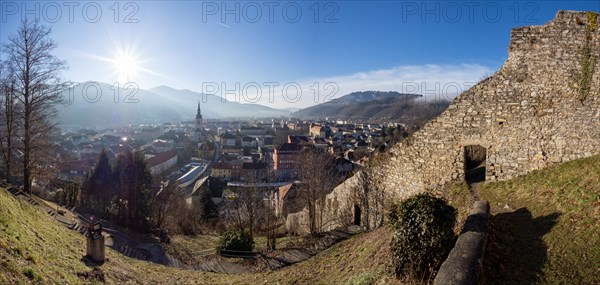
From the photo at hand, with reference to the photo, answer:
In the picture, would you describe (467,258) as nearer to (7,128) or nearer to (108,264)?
(108,264)

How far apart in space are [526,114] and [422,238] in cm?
641

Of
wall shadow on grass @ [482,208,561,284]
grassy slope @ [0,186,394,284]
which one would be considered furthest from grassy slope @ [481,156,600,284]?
grassy slope @ [0,186,394,284]

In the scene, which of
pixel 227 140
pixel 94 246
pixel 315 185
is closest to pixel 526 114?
pixel 315 185

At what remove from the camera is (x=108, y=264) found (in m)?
11.4

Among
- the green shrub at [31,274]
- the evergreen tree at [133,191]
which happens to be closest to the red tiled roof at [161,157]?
the evergreen tree at [133,191]

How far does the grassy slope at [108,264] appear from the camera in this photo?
285 inches

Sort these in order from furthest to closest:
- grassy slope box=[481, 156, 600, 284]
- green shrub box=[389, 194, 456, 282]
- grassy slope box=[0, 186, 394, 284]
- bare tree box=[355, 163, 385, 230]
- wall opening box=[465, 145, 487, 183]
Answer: bare tree box=[355, 163, 385, 230]
wall opening box=[465, 145, 487, 183]
grassy slope box=[0, 186, 394, 284]
green shrub box=[389, 194, 456, 282]
grassy slope box=[481, 156, 600, 284]

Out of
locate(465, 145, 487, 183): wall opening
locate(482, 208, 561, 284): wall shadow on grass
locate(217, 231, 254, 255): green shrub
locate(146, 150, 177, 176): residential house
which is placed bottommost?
locate(146, 150, 177, 176): residential house

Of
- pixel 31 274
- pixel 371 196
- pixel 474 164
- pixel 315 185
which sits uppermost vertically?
pixel 474 164

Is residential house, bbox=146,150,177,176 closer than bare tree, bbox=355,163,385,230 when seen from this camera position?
No

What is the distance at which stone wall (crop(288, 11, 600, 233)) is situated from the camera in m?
8.89

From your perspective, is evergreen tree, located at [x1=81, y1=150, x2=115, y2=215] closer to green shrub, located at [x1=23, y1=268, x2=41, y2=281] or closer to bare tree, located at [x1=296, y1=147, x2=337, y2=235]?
bare tree, located at [x1=296, y1=147, x2=337, y2=235]

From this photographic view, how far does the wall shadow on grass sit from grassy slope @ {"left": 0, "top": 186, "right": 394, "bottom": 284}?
1760 mm

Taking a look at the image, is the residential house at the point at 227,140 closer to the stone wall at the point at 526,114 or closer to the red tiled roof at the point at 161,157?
the red tiled roof at the point at 161,157
